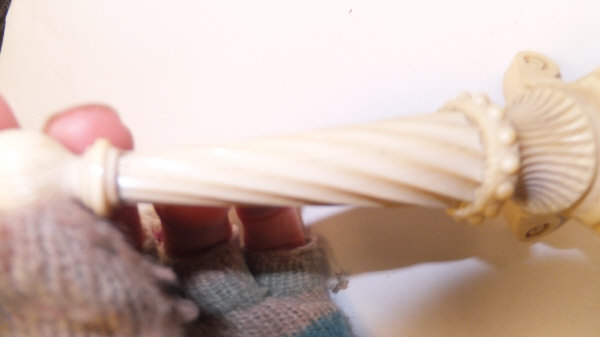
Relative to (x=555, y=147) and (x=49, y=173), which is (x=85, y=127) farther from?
(x=555, y=147)

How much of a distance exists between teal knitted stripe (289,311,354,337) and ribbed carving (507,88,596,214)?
158 mm

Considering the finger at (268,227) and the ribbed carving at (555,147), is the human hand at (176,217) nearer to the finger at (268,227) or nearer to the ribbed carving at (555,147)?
the finger at (268,227)

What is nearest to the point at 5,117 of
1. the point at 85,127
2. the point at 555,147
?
the point at 85,127

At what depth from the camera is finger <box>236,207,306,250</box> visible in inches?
15.5

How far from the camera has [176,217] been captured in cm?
36

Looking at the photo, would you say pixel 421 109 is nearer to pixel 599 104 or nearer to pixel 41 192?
pixel 599 104

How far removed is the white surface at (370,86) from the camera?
0.36 metres

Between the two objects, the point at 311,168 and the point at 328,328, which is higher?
the point at 311,168

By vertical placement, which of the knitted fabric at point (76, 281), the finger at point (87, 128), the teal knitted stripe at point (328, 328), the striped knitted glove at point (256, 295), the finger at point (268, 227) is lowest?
Answer: the teal knitted stripe at point (328, 328)

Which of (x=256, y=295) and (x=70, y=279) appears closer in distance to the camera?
(x=70, y=279)

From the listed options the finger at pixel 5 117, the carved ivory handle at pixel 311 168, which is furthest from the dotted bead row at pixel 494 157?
the finger at pixel 5 117

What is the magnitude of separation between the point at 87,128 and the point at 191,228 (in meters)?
0.10

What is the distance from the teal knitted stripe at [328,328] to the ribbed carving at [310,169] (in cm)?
14

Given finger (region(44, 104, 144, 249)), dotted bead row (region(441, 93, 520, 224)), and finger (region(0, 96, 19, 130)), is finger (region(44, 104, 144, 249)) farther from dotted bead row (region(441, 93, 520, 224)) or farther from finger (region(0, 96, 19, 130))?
dotted bead row (region(441, 93, 520, 224))
